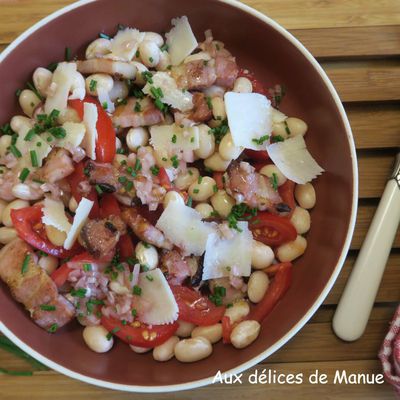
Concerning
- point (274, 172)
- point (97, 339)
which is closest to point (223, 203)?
point (274, 172)

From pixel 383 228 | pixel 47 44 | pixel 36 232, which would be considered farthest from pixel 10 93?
pixel 383 228

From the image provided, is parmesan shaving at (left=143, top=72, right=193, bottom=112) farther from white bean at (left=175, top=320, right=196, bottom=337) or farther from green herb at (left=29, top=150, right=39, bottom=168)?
white bean at (left=175, top=320, right=196, bottom=337)

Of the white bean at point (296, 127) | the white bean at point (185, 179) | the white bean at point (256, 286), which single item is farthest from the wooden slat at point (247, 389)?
the white bean at point (296, 127)

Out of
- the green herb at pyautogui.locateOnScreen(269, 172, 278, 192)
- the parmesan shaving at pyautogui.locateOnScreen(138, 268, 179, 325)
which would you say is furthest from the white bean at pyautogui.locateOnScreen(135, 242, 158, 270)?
the green herb at pyautogui.locateOnScreen(269, 172, 278, 192)

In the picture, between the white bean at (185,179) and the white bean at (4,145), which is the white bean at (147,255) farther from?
the white bean at (4,145)

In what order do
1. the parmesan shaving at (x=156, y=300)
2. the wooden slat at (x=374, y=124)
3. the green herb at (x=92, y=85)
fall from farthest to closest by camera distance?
1. the wooden slat at (x=374, y=124)
2. the green herb at (x=92, y=85)
3. the parmesan shaving at (x=156, y=300)

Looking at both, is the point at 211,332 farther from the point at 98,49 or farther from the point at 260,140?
the point at 98,49
